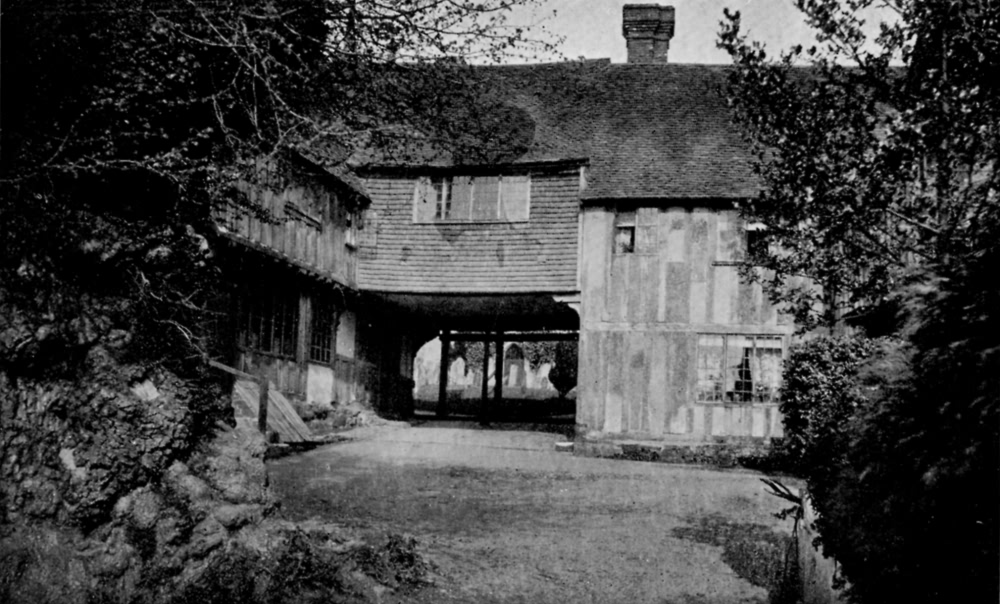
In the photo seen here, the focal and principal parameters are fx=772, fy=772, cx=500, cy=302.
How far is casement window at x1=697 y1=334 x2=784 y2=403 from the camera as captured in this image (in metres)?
17.0

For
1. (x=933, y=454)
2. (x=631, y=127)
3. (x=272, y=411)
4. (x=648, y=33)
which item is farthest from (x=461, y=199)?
(x=933, y=454)

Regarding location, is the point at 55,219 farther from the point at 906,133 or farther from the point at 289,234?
the point at 289,234

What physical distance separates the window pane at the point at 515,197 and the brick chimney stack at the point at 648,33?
619 cm

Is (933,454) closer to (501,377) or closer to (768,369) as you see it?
(768,369)

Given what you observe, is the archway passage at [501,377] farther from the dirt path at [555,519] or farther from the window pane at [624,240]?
the dirt path at [555,519]

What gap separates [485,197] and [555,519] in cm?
1092

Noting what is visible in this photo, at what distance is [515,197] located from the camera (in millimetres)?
18719

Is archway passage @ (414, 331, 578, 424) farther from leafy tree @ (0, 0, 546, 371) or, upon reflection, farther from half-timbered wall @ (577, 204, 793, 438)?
leafy tree @ (0, 0, 546, 371)

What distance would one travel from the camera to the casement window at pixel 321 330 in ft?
61.0

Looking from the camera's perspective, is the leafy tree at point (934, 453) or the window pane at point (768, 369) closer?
the leafy tree at point (934, 453)

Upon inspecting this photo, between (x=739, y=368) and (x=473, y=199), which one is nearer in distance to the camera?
(x=739, y=368)

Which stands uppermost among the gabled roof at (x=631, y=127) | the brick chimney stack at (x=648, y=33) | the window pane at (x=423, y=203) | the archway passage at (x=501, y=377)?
the brick chimney stack at (x=648, y=33)

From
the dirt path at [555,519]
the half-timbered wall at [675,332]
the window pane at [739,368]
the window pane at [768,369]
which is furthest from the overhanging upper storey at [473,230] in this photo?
the dirt path at [555,519]

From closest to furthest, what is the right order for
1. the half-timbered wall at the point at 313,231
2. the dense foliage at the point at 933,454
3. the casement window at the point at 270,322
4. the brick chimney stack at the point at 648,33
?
the dense foliage at the point at 933,454 → the half-timbered wall at the point at 313,231 → the casement window at the point at 270,322 → the brick chimney stack at the point at 648,33
